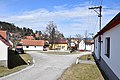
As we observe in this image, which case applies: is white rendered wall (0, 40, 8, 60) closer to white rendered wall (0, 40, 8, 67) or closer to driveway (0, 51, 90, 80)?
white rendered wall (0, 40, 8, 67)

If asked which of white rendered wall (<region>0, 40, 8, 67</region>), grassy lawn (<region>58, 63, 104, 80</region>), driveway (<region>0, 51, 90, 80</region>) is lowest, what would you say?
driveway (<region>0, 51, 90, 80</region>)

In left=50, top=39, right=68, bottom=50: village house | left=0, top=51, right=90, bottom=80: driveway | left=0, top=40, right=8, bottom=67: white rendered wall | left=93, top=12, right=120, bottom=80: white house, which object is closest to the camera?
left=93, top=12, right=120, bottom=80: white house

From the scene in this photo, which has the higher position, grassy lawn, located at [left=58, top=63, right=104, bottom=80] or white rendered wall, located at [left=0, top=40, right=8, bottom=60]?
white rendered wall, located at [left=0, top=40, right=8, bottom=60]

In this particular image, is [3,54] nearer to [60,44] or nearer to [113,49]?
[113,49]

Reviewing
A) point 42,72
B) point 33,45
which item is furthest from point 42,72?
point 33,45

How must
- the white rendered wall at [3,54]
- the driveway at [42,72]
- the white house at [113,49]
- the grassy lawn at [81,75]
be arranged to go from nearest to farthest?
the white house at [113,49], the grassy lawn at [81,75], the driveway at [42,72], the white rendered wall at [3,54]

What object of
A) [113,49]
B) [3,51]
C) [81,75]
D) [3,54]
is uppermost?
[113,49]

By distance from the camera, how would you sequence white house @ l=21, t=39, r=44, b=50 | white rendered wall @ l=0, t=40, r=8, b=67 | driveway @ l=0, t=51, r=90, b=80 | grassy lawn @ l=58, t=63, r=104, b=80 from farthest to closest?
white house @ l=21, t=39, r=44, b=50, white rendered wall @ l=0, t=40, r=8, b=67, driveway @ l=0, t=51, r=90, b=80, grassy lawn @ l=58, t=63, r=104, b=80

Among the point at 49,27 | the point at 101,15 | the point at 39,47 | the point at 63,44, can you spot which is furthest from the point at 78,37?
the point at 101,15

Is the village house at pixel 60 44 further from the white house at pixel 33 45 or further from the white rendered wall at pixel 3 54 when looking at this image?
the white rendered wall at pixel 3 54

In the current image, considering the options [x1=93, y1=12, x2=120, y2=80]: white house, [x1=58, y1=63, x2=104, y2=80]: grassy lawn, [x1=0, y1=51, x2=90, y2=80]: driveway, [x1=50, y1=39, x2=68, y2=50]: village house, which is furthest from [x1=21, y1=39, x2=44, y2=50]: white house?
[x1=93, y1=12, x2=120, y2=80]: white house

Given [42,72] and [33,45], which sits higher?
[33,45]

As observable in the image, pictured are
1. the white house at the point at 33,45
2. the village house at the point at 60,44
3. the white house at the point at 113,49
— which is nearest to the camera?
the white house at the point at 113,49

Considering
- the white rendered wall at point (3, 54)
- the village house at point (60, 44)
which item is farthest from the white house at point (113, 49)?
the village house at point (60, 44)
